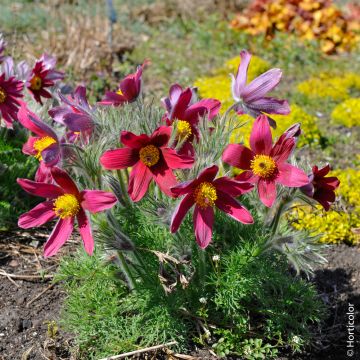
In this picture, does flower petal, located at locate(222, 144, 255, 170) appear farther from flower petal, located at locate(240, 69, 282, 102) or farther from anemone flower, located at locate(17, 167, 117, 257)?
anemone flower, located at locate(17, 167, 117, 257)

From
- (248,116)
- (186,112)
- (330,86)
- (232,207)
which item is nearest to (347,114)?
(330,86)

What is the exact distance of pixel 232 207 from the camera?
6.60 ft

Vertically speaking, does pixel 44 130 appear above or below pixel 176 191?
above

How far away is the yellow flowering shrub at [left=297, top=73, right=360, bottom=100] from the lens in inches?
205

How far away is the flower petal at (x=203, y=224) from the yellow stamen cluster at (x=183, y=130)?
281 millimetres

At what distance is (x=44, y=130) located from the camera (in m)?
1.98

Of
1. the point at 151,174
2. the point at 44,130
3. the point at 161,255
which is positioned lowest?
the point at 161,255

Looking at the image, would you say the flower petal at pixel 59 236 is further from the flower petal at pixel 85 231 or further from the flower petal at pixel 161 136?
the flower petal at pixel 161 136

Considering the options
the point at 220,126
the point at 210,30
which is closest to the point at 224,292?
the point at 220,126

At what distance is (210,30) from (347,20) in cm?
163

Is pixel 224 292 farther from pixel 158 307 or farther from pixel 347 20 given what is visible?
pixel 347 20

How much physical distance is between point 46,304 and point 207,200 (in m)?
1.26

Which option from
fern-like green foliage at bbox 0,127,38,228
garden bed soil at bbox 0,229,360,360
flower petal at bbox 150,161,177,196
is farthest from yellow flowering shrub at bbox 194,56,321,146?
flower petal at bbox 150,161,177,196

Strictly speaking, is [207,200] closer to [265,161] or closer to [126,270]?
[265,161]
